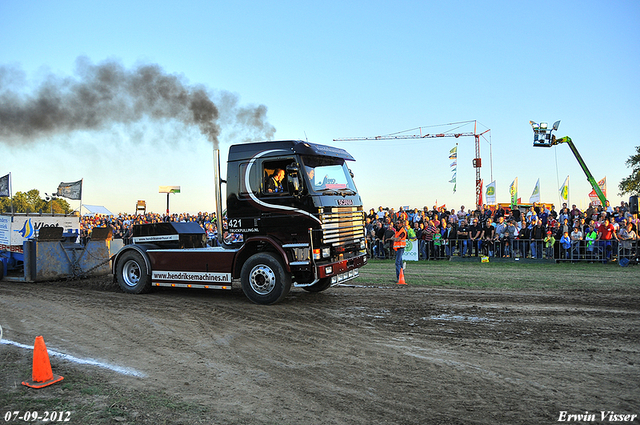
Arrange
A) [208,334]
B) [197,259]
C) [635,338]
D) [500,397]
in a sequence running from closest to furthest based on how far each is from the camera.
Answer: [500,397]
[635,338]
[208,334]
[197,259]

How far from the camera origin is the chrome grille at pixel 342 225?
9.13 metres

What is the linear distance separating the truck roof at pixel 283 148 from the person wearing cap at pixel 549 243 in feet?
39.1

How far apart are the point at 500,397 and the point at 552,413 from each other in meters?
0.51

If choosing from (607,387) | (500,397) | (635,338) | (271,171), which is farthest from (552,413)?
(271,171)

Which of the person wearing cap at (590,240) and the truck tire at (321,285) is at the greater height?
the person wearing cap at (590,240)

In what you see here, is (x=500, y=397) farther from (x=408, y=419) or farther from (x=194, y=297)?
(x=194, y=297)

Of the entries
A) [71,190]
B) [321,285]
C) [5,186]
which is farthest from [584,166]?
[5,186]

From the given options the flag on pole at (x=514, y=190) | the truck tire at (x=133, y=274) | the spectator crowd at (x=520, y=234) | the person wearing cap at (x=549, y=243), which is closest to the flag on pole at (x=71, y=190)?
the truck tire at (x=133, y=274)

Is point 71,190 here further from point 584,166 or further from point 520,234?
point 584,166

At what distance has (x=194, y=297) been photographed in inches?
424

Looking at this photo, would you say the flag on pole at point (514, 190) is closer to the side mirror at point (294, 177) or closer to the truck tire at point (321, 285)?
the truck tire at point (321, 285)

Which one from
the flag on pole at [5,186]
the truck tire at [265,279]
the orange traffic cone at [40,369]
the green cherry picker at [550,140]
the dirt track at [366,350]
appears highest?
the green cherry picker at [550,140]

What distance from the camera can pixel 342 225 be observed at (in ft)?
32.0

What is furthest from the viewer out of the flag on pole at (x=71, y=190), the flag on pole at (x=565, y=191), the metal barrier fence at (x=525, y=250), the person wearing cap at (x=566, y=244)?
the flag on pole at (x=565, y=191)
